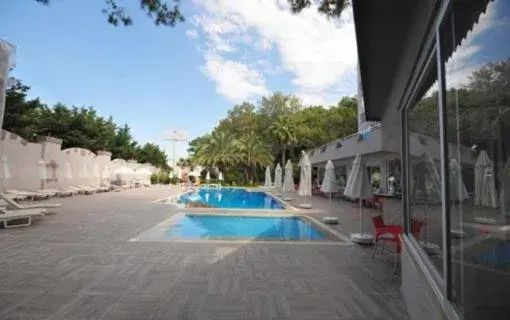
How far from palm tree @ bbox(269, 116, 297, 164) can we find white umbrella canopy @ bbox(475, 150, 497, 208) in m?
38.0

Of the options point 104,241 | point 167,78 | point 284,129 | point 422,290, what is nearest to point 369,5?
point 422,290

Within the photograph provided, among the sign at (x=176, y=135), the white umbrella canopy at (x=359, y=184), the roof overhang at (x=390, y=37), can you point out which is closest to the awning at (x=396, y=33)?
the roof overhang at (x=390, y=37)

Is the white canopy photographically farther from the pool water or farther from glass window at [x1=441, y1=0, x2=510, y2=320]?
the pool water

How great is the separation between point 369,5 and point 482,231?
2225mm

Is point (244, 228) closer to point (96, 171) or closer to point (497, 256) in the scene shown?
point (497, 256)

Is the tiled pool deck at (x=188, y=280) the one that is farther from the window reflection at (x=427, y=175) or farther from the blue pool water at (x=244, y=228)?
the blue pool water at (x=244, y=228)

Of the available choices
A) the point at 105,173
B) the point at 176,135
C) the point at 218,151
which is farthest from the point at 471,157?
the point at 176,135

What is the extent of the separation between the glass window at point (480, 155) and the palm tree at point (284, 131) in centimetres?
3757

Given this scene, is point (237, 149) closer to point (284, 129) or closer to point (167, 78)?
point (284, 129)

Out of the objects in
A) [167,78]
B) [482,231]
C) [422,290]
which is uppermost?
[167,78]

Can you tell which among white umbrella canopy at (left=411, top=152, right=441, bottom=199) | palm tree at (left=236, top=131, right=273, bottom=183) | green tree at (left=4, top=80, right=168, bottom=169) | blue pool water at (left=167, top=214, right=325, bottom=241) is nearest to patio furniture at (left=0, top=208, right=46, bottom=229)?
blue pool water at (left=167, top=214, right=325, bottom=241)

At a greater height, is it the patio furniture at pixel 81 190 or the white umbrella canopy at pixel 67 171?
the white umbrella canopy at pixel 67 171

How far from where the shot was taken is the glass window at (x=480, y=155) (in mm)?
1315

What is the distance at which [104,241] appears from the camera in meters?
7.79
